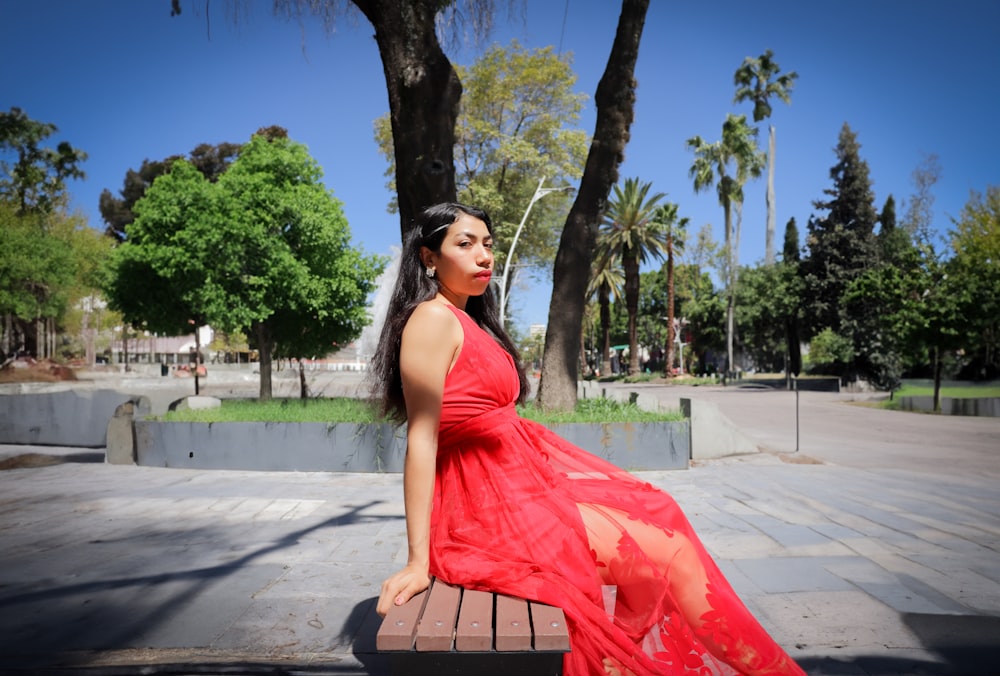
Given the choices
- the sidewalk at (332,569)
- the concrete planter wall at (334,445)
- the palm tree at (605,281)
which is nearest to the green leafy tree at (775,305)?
the palm tree at (605,281)

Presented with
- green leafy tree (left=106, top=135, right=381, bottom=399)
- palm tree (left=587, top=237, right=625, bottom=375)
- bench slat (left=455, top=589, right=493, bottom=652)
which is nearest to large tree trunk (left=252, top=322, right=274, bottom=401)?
green leafy tree (left=106, top=135, right=381, bottom=399)

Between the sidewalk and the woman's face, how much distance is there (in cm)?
187

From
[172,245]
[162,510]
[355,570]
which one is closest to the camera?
[355,570]

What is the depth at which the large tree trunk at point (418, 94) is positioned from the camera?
7.20 m

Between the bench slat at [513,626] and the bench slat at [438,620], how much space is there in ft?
0.37

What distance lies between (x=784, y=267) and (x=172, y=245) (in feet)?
112

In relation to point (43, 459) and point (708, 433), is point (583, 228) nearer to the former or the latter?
point (708, 433)

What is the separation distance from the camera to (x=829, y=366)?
1528 inches

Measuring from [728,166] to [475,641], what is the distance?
46426 mm

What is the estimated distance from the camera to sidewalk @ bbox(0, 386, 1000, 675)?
3.10 meters

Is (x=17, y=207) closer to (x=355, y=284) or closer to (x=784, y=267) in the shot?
(x=355, y=284)

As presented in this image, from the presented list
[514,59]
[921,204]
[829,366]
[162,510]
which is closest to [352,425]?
[162,510]

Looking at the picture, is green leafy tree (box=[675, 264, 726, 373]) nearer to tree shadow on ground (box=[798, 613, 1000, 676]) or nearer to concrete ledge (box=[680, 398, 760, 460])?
concrete ledge (box=[680, 398, 760, 460])

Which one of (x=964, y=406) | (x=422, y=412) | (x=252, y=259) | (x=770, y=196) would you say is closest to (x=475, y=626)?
(x=422, y=412)
